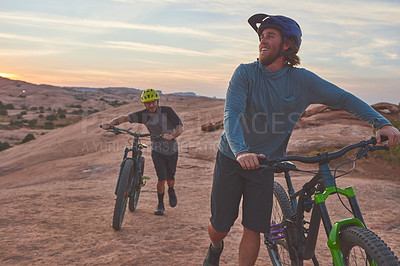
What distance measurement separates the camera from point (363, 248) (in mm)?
2104

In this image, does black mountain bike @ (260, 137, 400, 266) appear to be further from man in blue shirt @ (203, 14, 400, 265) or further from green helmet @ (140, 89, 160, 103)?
green helmet @ (140, 89, 160, 103)

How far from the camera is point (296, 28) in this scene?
2.83 metres

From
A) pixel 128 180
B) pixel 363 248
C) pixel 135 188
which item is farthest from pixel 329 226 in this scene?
pixel 135 188

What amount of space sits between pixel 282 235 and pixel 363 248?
1177 mm

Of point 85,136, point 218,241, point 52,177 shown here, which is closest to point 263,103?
point 218,241

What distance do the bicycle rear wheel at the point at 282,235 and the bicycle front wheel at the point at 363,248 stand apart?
0.62 metres

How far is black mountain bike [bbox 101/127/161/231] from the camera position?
519 cm

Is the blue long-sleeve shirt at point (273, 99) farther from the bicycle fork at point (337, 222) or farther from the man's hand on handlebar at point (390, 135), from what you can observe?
the bicycle fork at point (337, 222)

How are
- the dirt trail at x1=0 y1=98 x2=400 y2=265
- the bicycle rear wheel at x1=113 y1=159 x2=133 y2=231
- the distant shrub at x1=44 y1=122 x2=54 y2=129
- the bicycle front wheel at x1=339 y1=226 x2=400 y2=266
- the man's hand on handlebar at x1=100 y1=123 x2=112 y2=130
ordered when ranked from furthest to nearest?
1. the distant shrub at x1=44 y1=122 x2=54 y2=129
2. the man's hand on handlebar at x1=100 y1=123 x2=112 y2=130
3. the bicycle rear wheel at x1=113 y1=159 x2=133 y2=231
4. the dirt trail at x1=0 y1=98 x2=400 y2=265
5. the bicycle front wheel at x1=339 y1=226 x2=400 y2=266

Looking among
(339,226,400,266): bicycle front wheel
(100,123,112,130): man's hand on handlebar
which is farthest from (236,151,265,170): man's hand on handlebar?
(100,123,112,130): man's hand on handlebar

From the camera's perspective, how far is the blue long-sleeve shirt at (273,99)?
9.05 feet

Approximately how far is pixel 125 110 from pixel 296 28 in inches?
934

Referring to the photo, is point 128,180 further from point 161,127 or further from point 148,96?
point 148,96

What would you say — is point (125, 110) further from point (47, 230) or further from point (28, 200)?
point (47, 230)
